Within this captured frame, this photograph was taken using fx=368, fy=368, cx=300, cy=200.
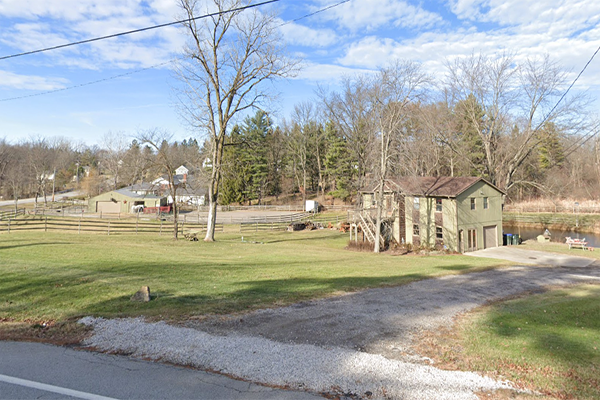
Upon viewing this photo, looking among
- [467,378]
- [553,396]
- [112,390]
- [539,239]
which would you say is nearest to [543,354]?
[553,396]

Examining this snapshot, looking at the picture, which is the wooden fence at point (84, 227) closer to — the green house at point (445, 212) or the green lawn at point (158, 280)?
the green lawn at point (158, 280)

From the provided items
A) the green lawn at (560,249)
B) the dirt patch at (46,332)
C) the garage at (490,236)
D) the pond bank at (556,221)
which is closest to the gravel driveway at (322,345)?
the dirt patch at (46,332)

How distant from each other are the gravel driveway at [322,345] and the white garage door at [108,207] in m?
52.9

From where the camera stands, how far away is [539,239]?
108 ft

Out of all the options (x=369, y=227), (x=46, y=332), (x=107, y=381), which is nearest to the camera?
(x=107, y=381)

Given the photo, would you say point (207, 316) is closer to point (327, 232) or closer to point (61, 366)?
point (61, 366)

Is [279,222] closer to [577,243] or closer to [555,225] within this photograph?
[577,243]

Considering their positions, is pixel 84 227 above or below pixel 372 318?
above

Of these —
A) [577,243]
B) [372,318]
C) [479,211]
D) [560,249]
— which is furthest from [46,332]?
[577,243]

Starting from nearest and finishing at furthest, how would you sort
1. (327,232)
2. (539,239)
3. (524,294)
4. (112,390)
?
(112,390) < (524,294) < (539,239) < (327,232)

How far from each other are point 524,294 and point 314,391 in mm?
10331

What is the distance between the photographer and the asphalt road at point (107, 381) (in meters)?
4.81

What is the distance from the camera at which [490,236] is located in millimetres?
30984

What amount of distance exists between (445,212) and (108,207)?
4801cm
